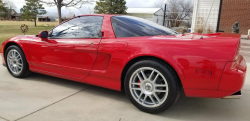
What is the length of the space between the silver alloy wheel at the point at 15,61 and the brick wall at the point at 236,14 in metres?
14.9

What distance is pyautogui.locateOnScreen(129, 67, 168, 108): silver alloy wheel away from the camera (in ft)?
8.05

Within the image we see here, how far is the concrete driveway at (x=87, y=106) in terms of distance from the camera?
2475mm

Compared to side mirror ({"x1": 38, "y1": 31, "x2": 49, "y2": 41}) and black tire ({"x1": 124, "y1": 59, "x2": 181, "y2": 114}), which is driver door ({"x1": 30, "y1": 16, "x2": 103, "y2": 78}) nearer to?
side mirror ({"x1": 38, "y1": 31, "x2": 49, "y2": 41})

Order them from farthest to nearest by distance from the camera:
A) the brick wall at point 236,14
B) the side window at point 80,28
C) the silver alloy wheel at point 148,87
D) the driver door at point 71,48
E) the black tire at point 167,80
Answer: the brick wall at point 236,14 < the side window at point 80,28 < the driver door at point 71,48 < the silver alloy wheel at point 148,87 < the black tire at point 167,80

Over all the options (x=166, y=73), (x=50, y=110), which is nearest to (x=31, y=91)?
(x=50, y=110)

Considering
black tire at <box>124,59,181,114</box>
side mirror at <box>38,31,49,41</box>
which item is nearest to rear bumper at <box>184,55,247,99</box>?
black tire at <box>124,59,181,114</box>

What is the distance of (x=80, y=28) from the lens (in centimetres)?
325

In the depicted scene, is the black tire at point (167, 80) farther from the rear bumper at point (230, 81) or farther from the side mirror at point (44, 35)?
the side mirror at point (44, 35)

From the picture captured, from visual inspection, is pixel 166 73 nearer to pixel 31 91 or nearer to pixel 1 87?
pixel 31 91

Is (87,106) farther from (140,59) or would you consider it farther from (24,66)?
(24,66)

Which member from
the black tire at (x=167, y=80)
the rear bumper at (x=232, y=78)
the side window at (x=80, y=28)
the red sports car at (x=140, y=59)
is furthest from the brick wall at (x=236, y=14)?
the black tire at (x=167, y=80)

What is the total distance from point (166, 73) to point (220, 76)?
1.91ft

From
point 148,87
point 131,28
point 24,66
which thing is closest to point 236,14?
point 131,28

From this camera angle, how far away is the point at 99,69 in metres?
2.89
